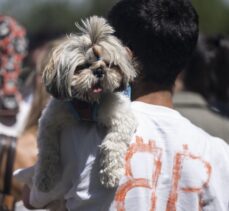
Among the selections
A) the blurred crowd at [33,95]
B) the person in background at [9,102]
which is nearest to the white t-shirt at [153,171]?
the blurred crowd at [33,95]

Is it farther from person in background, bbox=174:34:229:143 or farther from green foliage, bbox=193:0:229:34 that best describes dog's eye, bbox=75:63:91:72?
green foliage, bbox=193:0:229:34

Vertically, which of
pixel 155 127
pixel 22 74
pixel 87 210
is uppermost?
pixel 155 127

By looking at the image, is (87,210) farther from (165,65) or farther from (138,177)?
(165,65)

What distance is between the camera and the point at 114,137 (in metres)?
3.11

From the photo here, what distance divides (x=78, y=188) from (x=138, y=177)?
224 millimetres

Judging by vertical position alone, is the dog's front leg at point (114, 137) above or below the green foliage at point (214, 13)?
above

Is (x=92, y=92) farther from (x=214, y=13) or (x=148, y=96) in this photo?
(x=214, y=13)

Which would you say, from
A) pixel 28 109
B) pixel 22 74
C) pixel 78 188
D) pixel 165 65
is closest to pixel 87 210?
pixel 78 188

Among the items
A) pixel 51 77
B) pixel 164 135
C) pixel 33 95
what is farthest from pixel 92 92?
pixel 33 95

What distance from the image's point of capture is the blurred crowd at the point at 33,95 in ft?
15.5

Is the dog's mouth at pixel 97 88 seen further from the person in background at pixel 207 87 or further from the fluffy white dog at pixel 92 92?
the person in background at pixel 207 87

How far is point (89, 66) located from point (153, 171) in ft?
1.65

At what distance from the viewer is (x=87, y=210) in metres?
3.18

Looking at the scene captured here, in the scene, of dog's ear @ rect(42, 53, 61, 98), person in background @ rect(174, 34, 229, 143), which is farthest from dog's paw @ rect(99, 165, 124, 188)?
person in background @ rect(174, 34, 229, 143)
